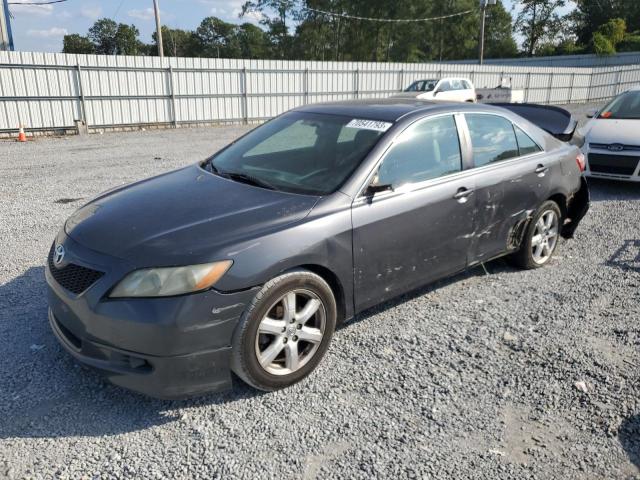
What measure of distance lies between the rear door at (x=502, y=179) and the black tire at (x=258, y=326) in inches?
64.7

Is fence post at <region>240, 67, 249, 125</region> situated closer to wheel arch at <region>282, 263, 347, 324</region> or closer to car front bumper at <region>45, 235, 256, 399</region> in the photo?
wheel arch at <region>282, 263, 347, 324</region>

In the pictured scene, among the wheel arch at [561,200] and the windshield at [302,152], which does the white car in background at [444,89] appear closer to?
the wheel arch at [561,200]

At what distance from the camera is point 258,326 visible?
9.28 feet

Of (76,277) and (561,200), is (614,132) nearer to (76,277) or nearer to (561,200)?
(561,200)

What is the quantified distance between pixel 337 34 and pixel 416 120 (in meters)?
60.7

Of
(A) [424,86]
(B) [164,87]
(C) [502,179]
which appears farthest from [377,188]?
(A) [424,86]

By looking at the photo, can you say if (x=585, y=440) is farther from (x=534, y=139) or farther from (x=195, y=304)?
(x=534, y=139)

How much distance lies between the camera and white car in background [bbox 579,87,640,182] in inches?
304

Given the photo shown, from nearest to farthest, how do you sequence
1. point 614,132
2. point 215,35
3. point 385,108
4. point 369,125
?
point 369,125 → point 385,108 → point 614,132 → point 215,35

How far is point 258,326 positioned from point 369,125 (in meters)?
1.74

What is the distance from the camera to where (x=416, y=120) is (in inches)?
150

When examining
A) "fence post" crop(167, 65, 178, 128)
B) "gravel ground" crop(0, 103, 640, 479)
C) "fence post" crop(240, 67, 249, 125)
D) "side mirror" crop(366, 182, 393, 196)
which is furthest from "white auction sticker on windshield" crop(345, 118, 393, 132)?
"fence post" crop(240, 67, 249, 125)

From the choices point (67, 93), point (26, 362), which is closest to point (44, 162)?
point (67, 93)

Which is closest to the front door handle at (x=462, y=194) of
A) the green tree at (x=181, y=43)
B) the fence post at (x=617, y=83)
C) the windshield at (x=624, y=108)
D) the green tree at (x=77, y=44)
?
the windshield at (x=624, y=108)
